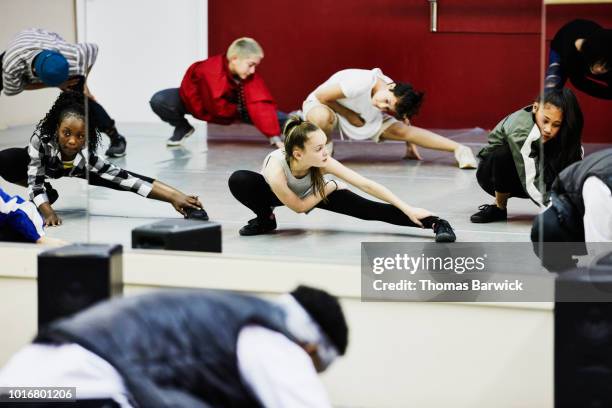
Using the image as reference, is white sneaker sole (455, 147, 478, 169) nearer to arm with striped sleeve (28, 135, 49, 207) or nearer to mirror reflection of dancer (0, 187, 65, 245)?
arm with striped sleeve (28, 135, 49, 207)

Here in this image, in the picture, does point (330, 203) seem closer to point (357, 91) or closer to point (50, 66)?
point (357, 91)

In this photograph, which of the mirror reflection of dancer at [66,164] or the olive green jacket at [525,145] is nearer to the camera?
the olive green jacket at [525,145]

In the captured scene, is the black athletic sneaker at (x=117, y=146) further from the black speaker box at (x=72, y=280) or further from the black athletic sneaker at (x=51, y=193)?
the black speaker box at (x=72, y=280)

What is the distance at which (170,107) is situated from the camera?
4602 millimetres

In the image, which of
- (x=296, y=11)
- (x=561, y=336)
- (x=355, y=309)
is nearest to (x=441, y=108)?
(x=296, y=11)

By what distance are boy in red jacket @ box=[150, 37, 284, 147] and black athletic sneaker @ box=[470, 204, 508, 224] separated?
1.03 meters

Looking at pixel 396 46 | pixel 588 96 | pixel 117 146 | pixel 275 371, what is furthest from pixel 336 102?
pixel 275 371

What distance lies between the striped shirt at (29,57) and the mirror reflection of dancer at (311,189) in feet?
2.32

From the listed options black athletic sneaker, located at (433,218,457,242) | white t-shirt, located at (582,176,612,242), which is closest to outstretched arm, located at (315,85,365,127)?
black athletic sneaker, located at (433,218,457,242)

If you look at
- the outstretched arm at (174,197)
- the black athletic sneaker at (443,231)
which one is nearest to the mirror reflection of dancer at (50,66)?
the outstretched arm at (174,197)

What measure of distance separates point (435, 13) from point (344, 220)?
→ 1254 millimetres

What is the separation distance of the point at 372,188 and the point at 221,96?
3.34 ft

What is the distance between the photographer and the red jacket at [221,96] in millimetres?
4703

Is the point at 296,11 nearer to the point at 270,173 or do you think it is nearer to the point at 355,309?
the point at 270,173
